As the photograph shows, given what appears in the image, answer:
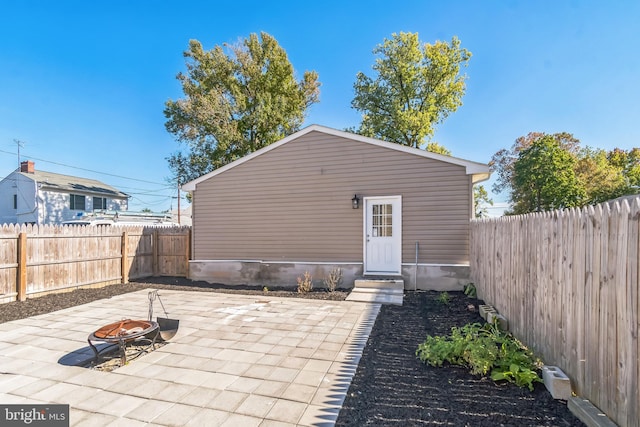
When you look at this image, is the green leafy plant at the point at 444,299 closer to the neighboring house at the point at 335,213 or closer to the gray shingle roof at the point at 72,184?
the neighboring house at the point at 335,213

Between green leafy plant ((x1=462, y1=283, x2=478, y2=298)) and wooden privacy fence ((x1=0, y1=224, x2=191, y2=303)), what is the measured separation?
8377 mm

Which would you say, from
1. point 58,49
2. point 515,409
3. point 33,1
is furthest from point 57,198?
point 515,409

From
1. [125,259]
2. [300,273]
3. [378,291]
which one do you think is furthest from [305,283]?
[125,259]

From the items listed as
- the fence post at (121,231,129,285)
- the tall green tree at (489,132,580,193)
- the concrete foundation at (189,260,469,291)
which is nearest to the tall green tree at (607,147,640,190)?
the tall green tree at (489,132,580,193)

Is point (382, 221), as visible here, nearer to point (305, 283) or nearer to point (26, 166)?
point (305, 283)

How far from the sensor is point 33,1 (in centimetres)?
1059

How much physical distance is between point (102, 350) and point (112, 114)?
900 inches

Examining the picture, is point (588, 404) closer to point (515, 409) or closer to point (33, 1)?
point (515, 409)

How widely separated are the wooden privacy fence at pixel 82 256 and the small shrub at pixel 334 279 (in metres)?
5.06

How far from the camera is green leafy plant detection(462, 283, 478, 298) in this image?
6.93 metres

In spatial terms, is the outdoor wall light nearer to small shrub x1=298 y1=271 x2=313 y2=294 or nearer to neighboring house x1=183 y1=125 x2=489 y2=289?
neighboring house x1=183 y1=125 x2=489 y2=289

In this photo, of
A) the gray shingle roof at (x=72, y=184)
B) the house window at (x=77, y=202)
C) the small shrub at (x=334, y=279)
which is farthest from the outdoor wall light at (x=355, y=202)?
the house window at (x=77, y=202)

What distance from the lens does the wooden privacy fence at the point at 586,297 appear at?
200 centimetres

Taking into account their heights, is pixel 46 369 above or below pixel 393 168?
below
